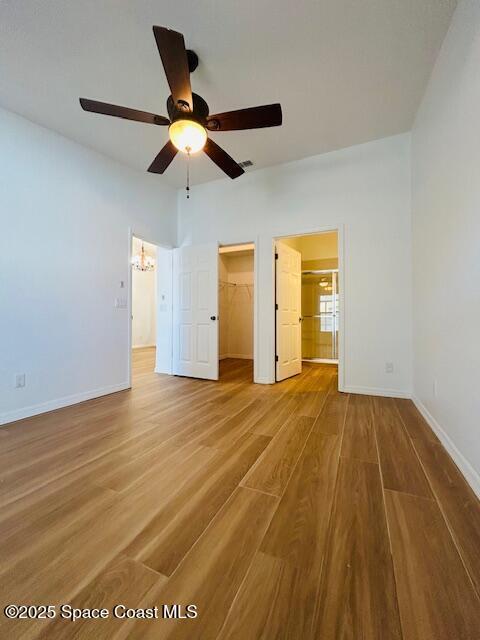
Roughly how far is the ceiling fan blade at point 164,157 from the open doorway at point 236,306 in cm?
355

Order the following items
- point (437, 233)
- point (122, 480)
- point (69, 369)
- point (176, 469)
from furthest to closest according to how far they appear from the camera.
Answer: point (69, 369), point (437, 233), point (176, 469), point (122, 480)

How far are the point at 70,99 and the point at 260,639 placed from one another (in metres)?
3.71

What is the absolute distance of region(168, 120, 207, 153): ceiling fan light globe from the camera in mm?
1907

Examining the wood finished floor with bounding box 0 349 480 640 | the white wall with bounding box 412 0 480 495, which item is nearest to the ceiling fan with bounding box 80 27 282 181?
the white wall with bounding box 412 0 480 495

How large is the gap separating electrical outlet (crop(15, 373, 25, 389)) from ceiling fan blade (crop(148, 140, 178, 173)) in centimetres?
231

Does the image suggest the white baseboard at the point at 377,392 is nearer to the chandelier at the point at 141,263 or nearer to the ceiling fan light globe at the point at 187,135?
the ceiling fan light globe at the point at 187,135

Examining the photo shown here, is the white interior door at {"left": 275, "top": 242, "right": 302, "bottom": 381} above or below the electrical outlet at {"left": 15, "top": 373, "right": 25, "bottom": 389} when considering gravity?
above

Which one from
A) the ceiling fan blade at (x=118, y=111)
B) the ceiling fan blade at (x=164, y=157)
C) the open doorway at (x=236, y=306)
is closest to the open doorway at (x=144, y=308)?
the open doorway at (x=236, y=306)

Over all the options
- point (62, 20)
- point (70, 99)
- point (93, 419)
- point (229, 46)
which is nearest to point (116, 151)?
A: point (70, 99)

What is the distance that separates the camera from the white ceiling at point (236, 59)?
1.72 metres

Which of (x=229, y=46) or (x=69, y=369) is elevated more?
(x=229, y=46)

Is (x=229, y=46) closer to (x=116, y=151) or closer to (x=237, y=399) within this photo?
(x=116, y=151)

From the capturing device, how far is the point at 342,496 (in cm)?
136

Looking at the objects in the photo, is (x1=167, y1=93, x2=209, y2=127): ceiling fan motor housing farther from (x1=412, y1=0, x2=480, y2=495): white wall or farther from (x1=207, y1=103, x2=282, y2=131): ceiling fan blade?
(x1=412, y1=0, x2=480, y2=495): white wall
